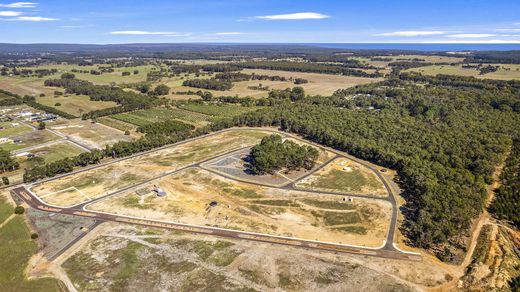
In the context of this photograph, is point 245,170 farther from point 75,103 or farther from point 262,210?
point 75,103

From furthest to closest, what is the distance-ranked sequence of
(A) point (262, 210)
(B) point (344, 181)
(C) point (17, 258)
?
(B) point (344, 181) → (A) point (262, 210) → (C) point (17, 258)

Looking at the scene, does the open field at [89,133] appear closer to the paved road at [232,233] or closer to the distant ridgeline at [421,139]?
the distant ridgeline at [421,139]

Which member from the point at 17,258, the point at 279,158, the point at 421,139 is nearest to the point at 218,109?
the point at 279,158

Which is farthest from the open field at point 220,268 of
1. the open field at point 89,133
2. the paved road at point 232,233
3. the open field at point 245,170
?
the open field at point 89,133

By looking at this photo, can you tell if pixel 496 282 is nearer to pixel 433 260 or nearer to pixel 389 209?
pixel 433 260

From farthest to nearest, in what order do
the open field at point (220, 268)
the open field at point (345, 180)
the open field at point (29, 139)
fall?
1. the open field at point (29, 139)
2. the open field at point (345, 180)
3. the open field at point (220, 268)

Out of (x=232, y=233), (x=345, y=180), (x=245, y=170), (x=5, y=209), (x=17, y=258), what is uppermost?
(x=245, y=170)

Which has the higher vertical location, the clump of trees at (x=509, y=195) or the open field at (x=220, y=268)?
the clump of trees at (x=509, y=195)
